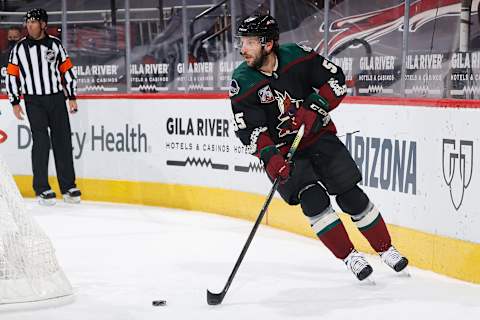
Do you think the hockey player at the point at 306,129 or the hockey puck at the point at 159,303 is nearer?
the hockey puck at the point at 159,303

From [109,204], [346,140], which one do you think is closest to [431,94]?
[346,140]

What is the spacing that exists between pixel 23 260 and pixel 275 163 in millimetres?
1026

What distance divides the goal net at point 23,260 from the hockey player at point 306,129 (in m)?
0.90

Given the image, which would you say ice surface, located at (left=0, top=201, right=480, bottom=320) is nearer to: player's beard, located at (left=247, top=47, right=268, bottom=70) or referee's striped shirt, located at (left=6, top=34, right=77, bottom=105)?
player's beard, located at (left=247, top=47, right=268, bottom=70)

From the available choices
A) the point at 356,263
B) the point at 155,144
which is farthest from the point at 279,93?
the point at 155,144

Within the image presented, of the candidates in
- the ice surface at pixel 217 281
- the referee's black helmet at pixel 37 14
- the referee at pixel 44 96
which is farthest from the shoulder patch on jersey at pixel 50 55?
the ice surface at pixel 217 281

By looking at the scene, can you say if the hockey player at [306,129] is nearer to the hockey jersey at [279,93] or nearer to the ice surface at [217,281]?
the hockey jersey at [279,93]

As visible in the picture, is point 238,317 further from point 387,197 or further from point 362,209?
point 387,197

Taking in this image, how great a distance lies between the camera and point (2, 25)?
8.25 meters

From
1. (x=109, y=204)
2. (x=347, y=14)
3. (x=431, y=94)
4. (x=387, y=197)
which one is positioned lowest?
(x=109, y=204)

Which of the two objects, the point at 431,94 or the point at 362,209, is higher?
the point at 431,94

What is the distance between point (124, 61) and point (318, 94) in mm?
4044

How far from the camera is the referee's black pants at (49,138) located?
7223mm

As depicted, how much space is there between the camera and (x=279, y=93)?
4.21 m
